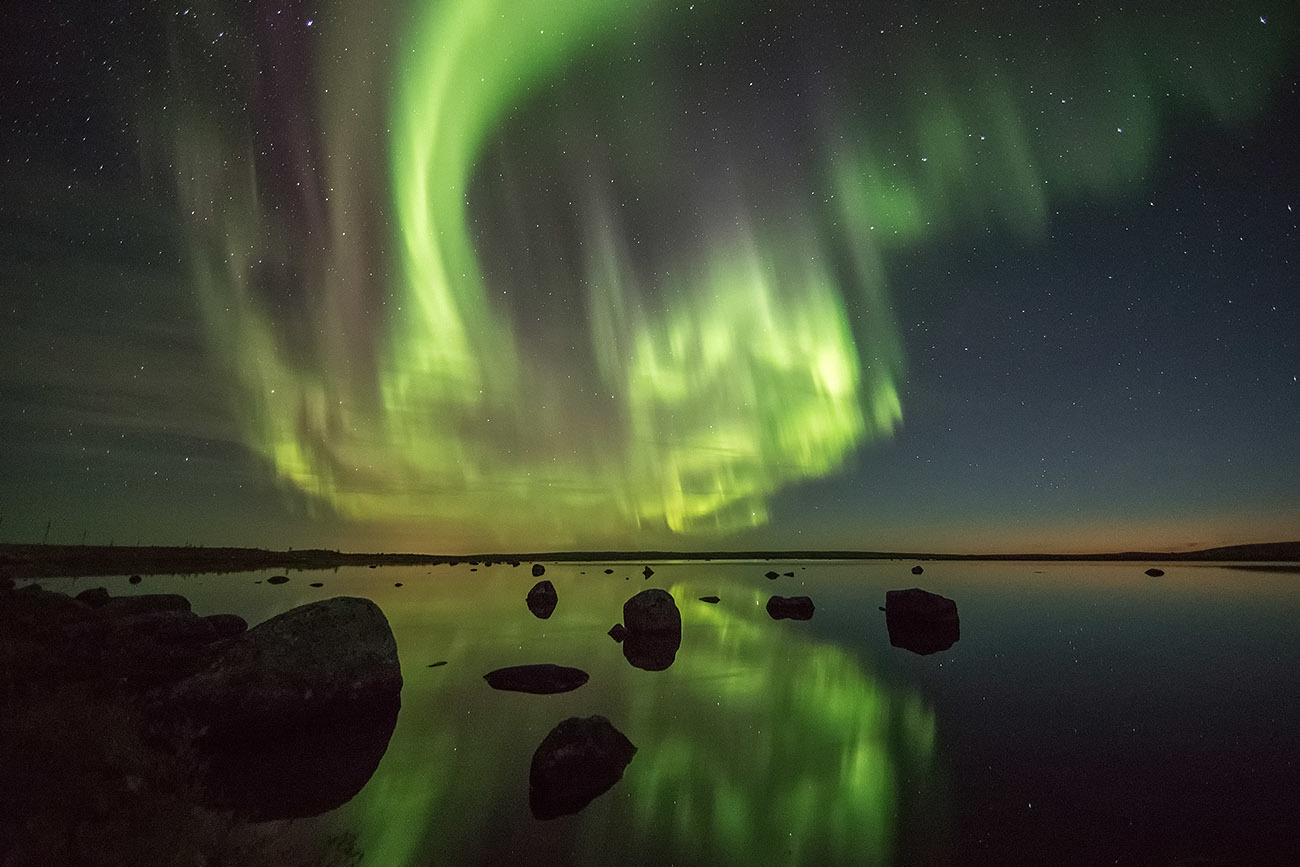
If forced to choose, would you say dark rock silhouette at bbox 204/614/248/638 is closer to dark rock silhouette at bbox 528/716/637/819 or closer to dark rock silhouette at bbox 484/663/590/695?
dark rock silhouette at bbox 484/663/590/695

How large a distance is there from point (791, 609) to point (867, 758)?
95.8 ft

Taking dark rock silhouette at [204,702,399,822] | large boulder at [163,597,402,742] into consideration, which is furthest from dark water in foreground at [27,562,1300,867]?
large boulder at [163,597,402,742]

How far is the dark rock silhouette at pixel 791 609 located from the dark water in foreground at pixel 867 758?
14.0 m

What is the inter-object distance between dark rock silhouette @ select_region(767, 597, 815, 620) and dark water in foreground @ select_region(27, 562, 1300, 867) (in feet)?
46.0

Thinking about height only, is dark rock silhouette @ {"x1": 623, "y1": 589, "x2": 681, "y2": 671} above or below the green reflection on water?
above

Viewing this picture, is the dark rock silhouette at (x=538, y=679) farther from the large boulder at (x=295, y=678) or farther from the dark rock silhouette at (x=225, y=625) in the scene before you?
the dark rock silhouette at (x=225, y=625)

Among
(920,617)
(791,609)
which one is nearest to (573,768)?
(920,617)

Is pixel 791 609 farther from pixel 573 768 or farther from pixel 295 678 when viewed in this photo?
pixel 295 678

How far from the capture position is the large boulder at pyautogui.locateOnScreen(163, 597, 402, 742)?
1169cm

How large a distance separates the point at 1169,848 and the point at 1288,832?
213 centimetres

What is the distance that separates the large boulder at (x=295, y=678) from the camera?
1169cm

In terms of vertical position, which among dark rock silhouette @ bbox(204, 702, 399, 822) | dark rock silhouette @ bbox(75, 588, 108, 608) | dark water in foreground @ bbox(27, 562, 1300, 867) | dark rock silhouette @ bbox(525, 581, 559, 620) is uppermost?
dark rock silhouette @ bbox(75, 588, 108, 608)

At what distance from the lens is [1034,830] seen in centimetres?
834

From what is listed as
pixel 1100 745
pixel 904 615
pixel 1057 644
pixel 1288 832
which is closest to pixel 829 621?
pixel 904 615
